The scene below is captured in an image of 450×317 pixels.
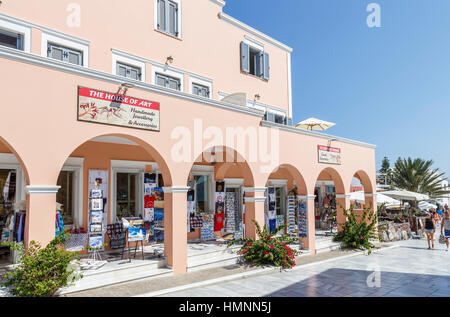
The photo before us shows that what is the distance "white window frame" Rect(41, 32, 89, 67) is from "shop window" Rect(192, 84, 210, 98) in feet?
13.0

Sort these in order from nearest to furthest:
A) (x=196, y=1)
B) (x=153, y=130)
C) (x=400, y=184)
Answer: (x=153, y=130)
(x=196, y=1)
(x=400, y=184)

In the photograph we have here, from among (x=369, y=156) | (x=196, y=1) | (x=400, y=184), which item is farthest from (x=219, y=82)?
(x=400, y=184)

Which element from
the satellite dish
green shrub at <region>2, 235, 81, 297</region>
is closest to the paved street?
green shrub at <region>2, 235, 81, 297</region>

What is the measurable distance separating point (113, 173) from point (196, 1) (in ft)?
24.1

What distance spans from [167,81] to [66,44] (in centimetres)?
334

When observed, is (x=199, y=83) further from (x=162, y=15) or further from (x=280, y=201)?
(x=280, y=201)

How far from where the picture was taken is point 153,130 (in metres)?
7.74

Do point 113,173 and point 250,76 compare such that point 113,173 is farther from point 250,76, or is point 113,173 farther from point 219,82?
point 250,76

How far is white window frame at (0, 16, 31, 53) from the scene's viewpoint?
26.2ft

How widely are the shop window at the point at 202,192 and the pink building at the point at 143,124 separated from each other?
53 millimetres

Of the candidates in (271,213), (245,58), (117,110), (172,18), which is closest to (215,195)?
(271,213)

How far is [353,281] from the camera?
8336 millimetres

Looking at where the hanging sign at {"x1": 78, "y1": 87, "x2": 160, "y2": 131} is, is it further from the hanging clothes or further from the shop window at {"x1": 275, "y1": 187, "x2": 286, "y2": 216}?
the shop window at {"x1": 275, "y1": 187, "x2": 286, "y2": 216}
